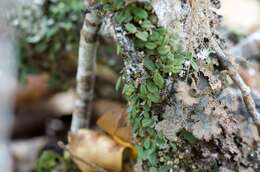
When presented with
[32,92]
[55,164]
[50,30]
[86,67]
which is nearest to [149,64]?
[86,67]

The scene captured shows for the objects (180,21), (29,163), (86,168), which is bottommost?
(29,163)

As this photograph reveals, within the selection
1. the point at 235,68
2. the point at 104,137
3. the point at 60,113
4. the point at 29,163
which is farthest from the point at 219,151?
the point at 60,113

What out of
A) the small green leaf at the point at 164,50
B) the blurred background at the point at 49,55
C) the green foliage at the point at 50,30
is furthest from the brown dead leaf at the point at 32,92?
the small green leaf at the point at 164,50

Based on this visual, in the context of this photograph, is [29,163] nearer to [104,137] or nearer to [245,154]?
[104,137]

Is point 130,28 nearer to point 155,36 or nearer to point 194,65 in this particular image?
point 155,36

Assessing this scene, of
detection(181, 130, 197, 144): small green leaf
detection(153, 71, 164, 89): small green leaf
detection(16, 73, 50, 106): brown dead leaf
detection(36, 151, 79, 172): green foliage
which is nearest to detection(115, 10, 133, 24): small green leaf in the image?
detection(153, 71, 164, 89): small green leaf

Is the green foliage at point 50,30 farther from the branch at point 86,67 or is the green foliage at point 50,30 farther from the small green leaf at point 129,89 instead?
the small green leaf at point 129,89

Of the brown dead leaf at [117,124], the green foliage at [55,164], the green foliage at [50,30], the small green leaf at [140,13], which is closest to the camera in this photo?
the small green leaf at [140,13]

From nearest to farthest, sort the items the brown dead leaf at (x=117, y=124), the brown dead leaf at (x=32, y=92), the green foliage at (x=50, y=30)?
the brown dead leaf at (x=117, y=124) < the green foliage at (x=50, y=30) < the brown dead leaf at (x=32, y=92)
